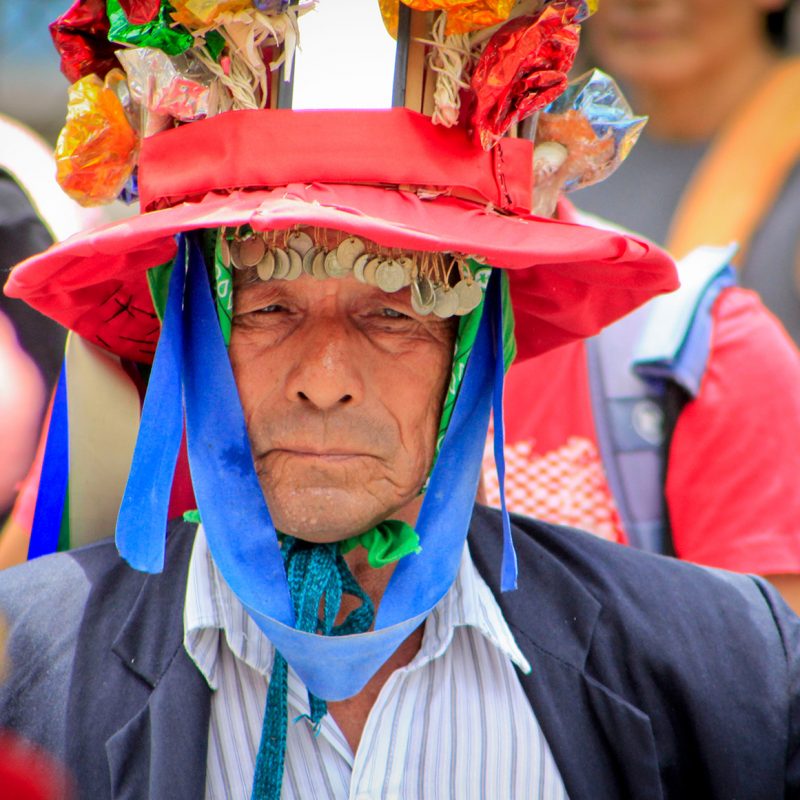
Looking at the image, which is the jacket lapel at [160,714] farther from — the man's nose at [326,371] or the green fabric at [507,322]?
Answer: the green fabric at [507,322]

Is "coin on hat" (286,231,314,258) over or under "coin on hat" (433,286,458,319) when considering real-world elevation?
over

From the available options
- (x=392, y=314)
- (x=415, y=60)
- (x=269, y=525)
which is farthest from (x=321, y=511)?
(x=415, y=60)

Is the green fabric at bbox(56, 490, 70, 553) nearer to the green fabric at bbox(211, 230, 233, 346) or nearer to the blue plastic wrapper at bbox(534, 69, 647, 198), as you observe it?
the green fabric at bbox(211, 230, 233, 346)

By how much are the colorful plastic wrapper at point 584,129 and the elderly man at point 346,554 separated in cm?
19

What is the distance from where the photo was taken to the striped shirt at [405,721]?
190 centimetres

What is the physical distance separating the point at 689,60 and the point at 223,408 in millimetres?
3599

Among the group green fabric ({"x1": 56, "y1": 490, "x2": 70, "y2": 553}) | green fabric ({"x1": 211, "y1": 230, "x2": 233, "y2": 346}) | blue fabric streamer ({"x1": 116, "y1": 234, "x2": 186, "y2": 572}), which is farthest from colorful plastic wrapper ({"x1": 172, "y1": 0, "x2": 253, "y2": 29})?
green fabric ({"x1": 56, "y1": 490, "x2": 70, "y2": 553})

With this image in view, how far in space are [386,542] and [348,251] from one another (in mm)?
477

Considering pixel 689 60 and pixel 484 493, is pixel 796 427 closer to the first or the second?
pixel 484 493

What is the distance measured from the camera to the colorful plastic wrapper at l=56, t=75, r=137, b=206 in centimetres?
198

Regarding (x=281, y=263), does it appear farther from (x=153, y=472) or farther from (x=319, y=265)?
(x=153, y=472)

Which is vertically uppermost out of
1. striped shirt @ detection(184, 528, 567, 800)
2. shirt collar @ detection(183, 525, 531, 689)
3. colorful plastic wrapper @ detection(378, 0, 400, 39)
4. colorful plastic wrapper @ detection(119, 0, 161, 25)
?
colorful plastic wrapper @ detection(378, 0, 400, 39)

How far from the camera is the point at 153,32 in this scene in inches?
70.6

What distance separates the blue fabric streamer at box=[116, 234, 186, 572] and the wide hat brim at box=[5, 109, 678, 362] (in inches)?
8.1
